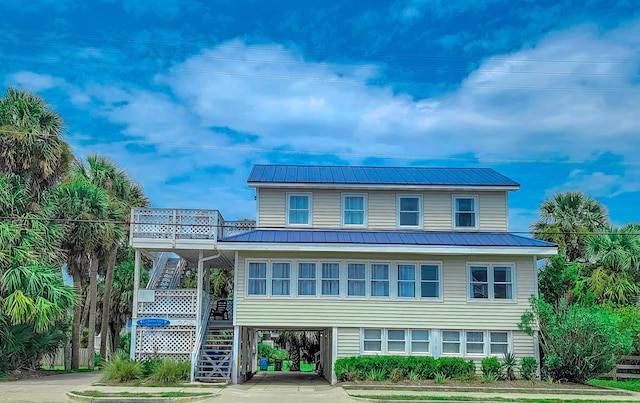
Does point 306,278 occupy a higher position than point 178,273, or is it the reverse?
point 178,273

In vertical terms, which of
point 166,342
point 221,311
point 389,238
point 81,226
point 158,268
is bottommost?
point 166,342

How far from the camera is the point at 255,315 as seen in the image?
26.2m

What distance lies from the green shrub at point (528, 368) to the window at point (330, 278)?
790 cm

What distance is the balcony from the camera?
84.7ft

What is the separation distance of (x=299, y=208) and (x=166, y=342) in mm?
7990

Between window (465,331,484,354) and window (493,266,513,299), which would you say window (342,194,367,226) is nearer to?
window (493,266,513,299)

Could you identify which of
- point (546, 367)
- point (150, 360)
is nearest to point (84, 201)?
point (150, 360)

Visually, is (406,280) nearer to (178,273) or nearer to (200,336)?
(200,336)

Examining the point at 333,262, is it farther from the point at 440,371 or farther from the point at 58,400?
the point at 58,400

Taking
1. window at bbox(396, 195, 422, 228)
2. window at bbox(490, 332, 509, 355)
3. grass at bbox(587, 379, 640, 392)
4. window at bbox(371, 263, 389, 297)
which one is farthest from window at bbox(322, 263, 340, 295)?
grass at bbox(587, 379, 640, 392)

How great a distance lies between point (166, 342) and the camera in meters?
26.2

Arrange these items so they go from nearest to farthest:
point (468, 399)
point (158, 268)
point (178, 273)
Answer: point (468, 399), point (158, 268), point (178, 273)

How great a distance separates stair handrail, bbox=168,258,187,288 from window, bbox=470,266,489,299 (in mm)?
13420

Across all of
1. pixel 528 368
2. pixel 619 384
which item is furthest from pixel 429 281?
pixel 619 384
